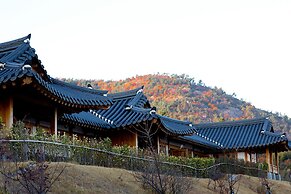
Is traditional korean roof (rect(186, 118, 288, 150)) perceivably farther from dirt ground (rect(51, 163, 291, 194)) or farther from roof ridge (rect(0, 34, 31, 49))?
dirt ground (rect(51, 163, 291, 194))

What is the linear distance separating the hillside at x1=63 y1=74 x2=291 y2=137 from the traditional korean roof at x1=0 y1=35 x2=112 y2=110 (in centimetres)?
5631

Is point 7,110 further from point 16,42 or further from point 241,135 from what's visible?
point 241,135

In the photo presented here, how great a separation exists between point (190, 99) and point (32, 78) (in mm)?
75519

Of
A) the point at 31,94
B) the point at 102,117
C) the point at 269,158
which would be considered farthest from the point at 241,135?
the point at 31,94

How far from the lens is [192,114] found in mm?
83750

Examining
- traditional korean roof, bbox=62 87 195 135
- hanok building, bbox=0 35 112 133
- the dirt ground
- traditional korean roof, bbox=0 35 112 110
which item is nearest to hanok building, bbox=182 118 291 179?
traditional korean roof, bbox=62 87 195 135

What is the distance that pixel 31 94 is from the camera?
1927 cm

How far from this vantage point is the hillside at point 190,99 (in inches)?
3356

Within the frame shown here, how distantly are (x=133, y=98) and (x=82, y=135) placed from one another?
4.80 metres

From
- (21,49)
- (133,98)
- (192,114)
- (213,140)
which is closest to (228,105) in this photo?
(192,114)

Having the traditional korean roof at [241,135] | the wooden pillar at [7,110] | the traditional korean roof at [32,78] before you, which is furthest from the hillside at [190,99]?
the wooden pillar at [7,110]

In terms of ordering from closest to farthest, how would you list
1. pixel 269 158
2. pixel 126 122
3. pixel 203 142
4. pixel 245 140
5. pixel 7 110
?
pixel 7 110, pixel 126 122, pixel 269 158, pixel 203 142, pixel 245 140

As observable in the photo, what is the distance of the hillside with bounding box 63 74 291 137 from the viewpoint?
280 ft

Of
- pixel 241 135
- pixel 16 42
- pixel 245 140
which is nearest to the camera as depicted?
pixel 16 42
